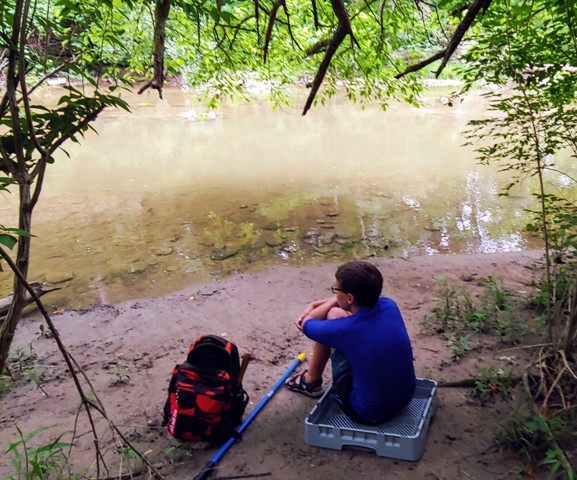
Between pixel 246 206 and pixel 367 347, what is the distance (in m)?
5.09

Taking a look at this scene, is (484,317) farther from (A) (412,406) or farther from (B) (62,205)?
(B) (62,205)

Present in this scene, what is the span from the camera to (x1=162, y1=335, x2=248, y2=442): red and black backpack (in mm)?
2402

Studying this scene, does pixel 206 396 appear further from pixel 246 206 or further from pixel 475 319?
pixel 246 206

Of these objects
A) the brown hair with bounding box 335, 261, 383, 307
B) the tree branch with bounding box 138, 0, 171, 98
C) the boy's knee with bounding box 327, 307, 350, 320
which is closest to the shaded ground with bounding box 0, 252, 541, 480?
the boy's knee with bounding box 327, 307, 350, 320

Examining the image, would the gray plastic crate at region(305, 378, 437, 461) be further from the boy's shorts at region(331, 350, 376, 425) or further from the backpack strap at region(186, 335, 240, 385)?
the backpack strap at region(186, 335, 240, 385)

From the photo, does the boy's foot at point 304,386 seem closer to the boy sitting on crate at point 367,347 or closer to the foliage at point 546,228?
the boy sitting on crate at point 367,347

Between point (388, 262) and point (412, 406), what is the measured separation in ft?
8.89

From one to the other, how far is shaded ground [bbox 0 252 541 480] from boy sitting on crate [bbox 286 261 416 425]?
0.24 meters

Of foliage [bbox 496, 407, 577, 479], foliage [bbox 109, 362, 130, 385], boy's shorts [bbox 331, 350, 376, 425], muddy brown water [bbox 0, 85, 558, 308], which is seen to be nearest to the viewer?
foliage [bbox 496, 407, 577, 479]

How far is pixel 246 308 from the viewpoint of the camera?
4.13 meters

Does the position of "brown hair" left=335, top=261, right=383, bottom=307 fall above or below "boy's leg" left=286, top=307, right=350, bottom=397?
above

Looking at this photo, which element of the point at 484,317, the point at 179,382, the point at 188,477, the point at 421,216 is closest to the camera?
the point at 188,477

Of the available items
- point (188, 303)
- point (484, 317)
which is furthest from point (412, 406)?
point (188, 303)

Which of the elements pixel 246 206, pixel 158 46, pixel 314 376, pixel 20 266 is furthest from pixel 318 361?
pixel 246 206
